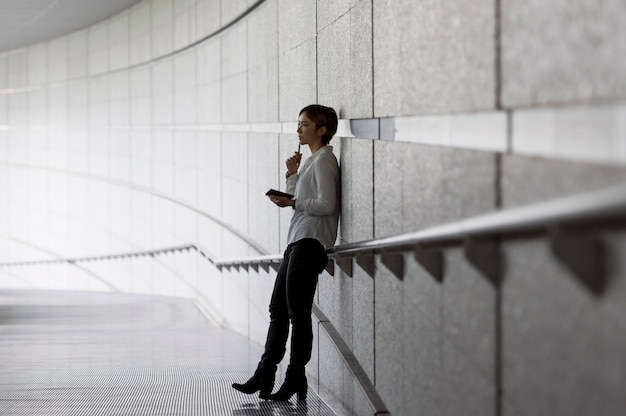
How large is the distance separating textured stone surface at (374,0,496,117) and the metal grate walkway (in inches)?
77.4

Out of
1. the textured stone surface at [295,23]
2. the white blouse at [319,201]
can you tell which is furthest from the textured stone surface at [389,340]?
the textured stone surface at [295,23]

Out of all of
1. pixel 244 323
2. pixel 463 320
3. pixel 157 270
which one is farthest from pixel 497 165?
pixel 157 270

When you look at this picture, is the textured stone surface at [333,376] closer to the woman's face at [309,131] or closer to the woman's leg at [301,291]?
the woman's leg at [301,291]

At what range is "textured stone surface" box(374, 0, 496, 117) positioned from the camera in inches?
115

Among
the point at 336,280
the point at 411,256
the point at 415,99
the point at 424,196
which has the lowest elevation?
the point at 336,280

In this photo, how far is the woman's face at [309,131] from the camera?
5.65 m

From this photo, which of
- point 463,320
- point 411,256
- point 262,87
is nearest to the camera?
point 463,320

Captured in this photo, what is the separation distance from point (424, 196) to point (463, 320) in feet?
1.99

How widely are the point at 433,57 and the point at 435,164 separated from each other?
36 cm

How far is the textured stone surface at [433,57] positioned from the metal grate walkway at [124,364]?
77.4 inches

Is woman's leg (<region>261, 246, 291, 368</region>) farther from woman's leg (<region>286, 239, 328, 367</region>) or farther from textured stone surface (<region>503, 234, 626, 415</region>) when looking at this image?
textured stone surface (<region>503, 234, 626, 415</region>)

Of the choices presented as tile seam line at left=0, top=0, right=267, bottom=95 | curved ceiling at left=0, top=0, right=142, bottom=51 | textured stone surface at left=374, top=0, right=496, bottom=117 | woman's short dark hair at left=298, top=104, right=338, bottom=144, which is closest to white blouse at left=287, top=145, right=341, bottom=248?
woman's short dark hair at left=298, top=104, right=338, bottom=144

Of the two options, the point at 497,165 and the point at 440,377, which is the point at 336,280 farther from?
the point at 497,165

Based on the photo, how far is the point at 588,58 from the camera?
6.93 ft
